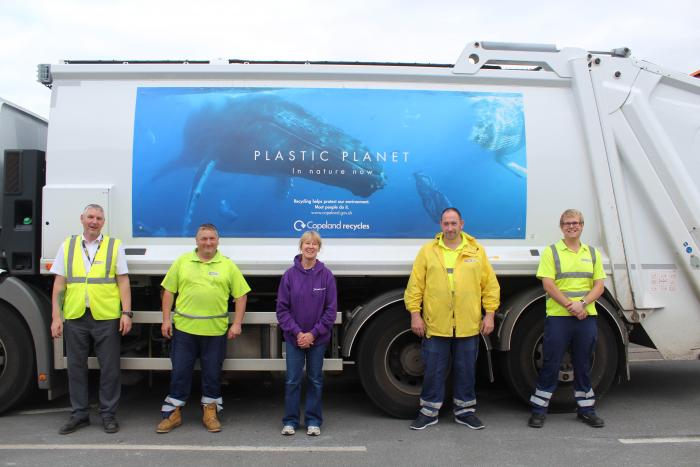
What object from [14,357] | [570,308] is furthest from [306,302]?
[14,357]

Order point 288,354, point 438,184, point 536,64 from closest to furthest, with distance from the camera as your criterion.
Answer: point 288,354, point 438,184, point 536,64

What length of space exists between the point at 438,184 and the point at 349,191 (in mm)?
747

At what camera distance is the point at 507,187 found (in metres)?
4.62

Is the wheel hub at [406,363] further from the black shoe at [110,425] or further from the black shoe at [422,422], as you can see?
the black shoe at [110,425]

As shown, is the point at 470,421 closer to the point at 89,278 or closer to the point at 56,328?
the point at 89,278

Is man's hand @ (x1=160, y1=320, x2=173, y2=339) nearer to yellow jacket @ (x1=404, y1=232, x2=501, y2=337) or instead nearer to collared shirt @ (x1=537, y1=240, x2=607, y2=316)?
yellow jacket @ (x1=404, y1=232, x2=501, y2=337)

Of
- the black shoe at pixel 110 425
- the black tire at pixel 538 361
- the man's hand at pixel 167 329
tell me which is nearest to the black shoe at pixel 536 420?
the black tire at pixel 538 361

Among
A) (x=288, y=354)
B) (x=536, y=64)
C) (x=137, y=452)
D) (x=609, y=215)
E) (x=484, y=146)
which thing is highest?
(x=536, y=64)

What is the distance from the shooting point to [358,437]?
427 cm

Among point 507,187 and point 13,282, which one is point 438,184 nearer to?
point 507,187

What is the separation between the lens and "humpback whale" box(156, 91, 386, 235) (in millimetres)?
4516

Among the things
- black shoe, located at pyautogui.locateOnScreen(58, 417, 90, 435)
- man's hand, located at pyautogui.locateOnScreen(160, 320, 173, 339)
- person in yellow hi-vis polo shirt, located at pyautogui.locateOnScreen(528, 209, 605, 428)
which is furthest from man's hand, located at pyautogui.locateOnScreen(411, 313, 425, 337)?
black shoe, located at pyautogui.locateOnScreen(58, 417, 90, 435)

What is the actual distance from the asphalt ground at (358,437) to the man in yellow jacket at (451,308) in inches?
11.0

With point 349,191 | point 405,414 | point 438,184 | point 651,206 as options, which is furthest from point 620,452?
point 349,191
